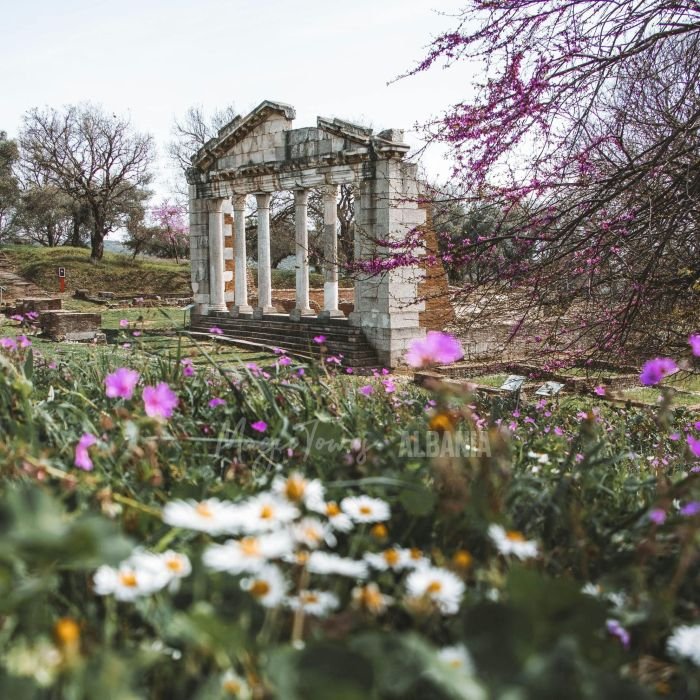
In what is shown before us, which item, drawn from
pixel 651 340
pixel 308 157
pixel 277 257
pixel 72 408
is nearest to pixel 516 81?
pixel 651 340

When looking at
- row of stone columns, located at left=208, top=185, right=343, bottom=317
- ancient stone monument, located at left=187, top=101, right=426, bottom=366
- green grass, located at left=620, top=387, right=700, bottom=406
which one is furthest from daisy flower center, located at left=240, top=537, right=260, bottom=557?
A: row of stone columns, located at left=208, top=185, right=343, bottom=317

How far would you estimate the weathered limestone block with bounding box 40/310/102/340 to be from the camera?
60.6ft

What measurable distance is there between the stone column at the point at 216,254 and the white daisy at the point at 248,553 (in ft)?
70.1

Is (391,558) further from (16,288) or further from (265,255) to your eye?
(16,288)

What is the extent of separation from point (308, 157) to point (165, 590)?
18.1m

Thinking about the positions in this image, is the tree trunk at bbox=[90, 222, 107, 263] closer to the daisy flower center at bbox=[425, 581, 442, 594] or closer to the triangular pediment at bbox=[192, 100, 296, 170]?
the triangular pediment at bbox=[192, 100, 296, 170]

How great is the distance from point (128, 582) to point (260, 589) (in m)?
0.21

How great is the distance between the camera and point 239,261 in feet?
70.8

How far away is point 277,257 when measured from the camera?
4144 cm

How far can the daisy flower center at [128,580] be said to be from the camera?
1036 mm

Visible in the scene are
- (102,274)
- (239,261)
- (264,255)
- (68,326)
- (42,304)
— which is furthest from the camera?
(102,274)

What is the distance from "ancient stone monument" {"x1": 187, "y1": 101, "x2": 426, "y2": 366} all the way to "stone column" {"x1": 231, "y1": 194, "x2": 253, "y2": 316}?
0.03 metres

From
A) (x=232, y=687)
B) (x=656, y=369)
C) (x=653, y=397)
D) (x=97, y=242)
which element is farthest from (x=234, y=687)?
(x=97, y=242)

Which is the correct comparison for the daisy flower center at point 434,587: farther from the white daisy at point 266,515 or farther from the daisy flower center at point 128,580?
the daisy flower center at point 128,580
